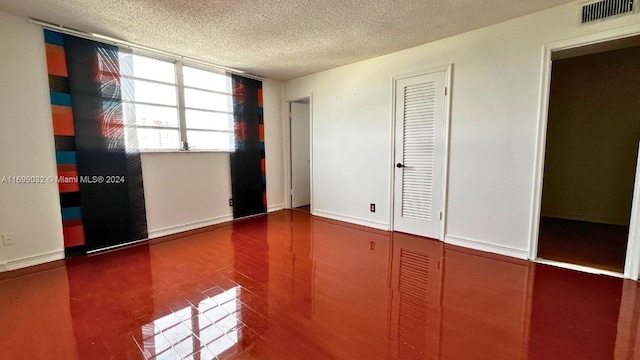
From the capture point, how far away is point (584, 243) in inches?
130

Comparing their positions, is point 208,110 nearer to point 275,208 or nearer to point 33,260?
point 275,208

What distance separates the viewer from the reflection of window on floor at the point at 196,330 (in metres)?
1.63

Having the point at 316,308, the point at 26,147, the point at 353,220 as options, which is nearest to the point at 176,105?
the point at 26,147

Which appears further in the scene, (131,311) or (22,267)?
(22,267)

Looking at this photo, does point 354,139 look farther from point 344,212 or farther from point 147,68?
point 147,68

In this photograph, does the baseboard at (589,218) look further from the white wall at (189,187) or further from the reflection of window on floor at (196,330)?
the reflection of window on floor at (196,330)

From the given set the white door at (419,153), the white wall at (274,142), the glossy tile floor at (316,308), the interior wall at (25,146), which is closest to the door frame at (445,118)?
the white door at (419,153)

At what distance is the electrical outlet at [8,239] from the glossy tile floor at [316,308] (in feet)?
1.31

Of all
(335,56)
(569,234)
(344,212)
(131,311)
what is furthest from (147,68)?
(569,234)

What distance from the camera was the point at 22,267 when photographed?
2758 mm

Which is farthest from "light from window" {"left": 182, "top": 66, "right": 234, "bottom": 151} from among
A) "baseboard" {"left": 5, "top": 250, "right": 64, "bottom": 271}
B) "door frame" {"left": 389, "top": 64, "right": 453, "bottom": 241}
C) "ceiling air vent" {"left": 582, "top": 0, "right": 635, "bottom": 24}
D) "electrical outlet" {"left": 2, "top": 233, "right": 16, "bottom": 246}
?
"ceiling air vent" {"left": 582, "top": 0, "right": 635, "bottom": 24}

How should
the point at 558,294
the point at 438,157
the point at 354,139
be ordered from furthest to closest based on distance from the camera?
the point at 354,139, the point at 438,157, the point at 558,294

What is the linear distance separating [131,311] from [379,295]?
6.18 ft

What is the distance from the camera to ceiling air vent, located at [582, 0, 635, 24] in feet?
7.40
